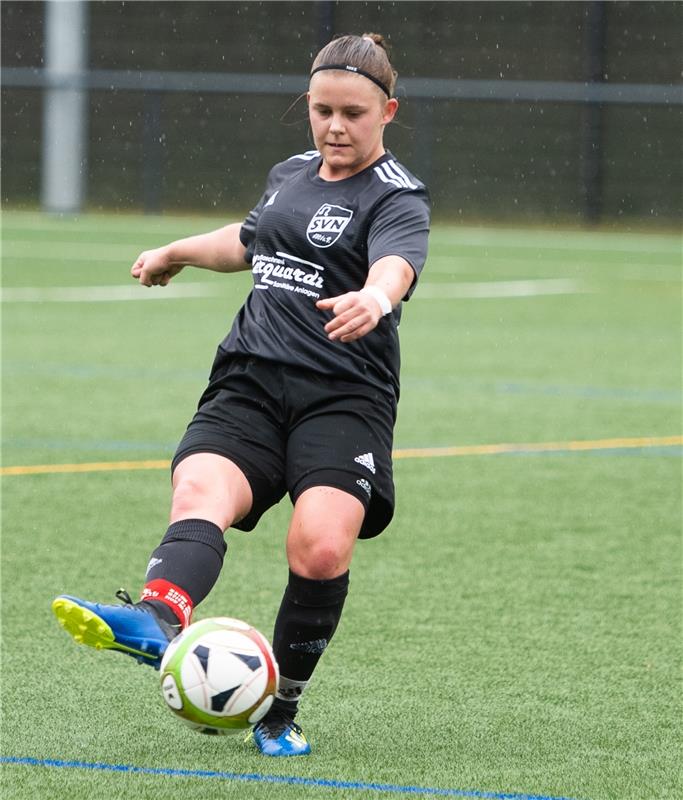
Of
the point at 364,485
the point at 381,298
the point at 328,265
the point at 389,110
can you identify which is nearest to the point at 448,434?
the point at 389,110

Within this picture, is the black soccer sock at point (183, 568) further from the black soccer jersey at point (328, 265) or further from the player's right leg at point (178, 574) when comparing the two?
the black soccer jersey at point (328, 265)

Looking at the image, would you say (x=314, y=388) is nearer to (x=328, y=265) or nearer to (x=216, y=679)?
(x=328, y=265)

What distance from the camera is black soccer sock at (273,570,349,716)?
4.07 metres

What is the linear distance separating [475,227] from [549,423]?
60.6 ft

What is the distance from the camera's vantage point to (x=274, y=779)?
3.92 meters

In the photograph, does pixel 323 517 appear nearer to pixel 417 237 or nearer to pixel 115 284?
pixel 417 237

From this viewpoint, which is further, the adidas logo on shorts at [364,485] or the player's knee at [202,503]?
the adidas logo on shorts at [364,485]

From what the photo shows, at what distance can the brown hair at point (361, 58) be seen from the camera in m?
4.29

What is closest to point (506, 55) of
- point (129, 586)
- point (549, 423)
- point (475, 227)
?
point (475, 227)

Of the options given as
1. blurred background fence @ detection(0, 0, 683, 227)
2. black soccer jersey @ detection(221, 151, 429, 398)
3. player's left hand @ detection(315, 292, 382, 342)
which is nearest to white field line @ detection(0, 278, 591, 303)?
blurred background fence @ detection(0, 0, 683, 227)

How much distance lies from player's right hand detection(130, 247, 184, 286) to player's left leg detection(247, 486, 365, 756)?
98 centimetres

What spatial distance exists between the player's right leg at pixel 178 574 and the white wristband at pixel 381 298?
64cm

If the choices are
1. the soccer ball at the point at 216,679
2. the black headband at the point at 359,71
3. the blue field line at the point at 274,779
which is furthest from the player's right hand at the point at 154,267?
the blue field line at the point at 274,779

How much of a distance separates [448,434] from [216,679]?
18.6 feet
